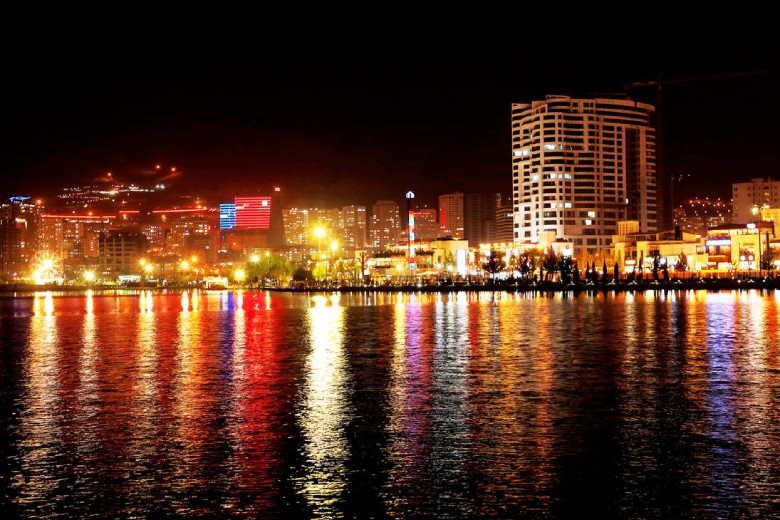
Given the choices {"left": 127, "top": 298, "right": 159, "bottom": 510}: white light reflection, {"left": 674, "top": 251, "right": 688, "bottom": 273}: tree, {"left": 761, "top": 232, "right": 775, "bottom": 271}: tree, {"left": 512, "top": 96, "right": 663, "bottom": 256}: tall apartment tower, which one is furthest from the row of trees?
{"left": 127, "top": 298, "right": 159, "bottom": 510}: white light reflection

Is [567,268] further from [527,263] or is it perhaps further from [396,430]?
[396,430]

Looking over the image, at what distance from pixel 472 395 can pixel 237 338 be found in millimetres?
21163

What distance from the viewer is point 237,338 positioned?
40.9 metres

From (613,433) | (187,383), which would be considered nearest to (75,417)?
(187,383)

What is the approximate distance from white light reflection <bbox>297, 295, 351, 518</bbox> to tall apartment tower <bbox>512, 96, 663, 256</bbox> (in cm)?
15413

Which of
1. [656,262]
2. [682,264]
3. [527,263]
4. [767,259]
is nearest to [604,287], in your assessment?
[656,262]

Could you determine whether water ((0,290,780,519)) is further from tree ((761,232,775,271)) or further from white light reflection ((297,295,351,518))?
tree ((761,232,775,271))

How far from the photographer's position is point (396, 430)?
17656 mm

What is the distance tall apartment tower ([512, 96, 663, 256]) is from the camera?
598 ft

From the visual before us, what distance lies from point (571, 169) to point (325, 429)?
17384 cm

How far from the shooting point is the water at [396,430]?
1265 cm

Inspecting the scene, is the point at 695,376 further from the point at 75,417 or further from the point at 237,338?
the point at 237,338

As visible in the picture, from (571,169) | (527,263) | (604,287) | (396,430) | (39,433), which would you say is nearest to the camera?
(396,430)

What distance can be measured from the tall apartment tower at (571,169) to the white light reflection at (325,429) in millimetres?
154130
